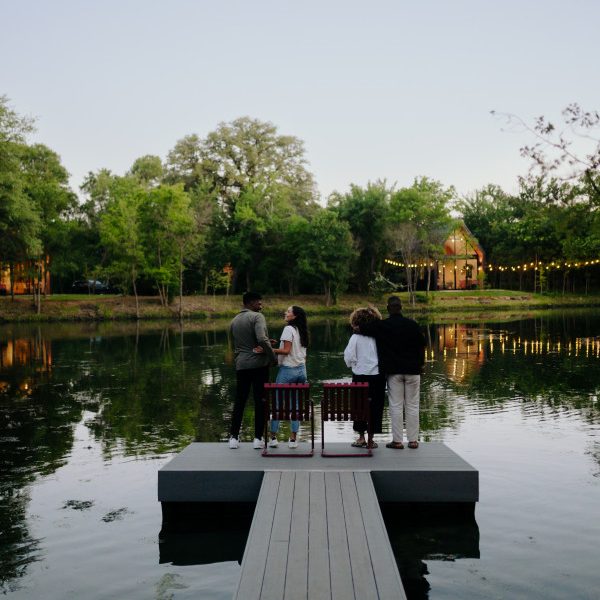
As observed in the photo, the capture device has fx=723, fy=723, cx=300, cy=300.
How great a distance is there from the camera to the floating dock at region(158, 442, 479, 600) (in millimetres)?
5520

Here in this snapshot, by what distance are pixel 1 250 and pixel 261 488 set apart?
4548 centimetres

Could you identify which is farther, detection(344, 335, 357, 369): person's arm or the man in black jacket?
detection(344, 335, 357, 369): person's arm

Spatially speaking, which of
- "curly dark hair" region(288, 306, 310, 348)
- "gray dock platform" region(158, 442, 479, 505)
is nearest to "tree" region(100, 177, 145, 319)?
"curly dark hair" region(288, 306, 310, 348)

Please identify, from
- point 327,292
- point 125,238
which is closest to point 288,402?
point 125,238

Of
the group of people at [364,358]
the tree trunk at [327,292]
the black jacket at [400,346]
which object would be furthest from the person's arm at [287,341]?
the tree trunk at [327,292]

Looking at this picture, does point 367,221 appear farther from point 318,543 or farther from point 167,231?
point 318,543

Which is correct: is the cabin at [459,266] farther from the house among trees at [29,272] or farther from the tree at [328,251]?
the house among trees at [29,272]

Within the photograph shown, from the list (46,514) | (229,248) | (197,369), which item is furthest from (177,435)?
(229,248)

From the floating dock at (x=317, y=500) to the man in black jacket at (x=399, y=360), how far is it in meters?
0.42

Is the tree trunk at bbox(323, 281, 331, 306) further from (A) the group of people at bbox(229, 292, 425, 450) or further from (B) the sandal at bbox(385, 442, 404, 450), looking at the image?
(B) the sandal at bbox(385, 442, 404, 450)

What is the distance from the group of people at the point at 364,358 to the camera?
9.61m

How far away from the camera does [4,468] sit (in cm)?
1098

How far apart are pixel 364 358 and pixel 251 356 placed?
1.52 meters

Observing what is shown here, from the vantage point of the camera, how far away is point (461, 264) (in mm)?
75438
